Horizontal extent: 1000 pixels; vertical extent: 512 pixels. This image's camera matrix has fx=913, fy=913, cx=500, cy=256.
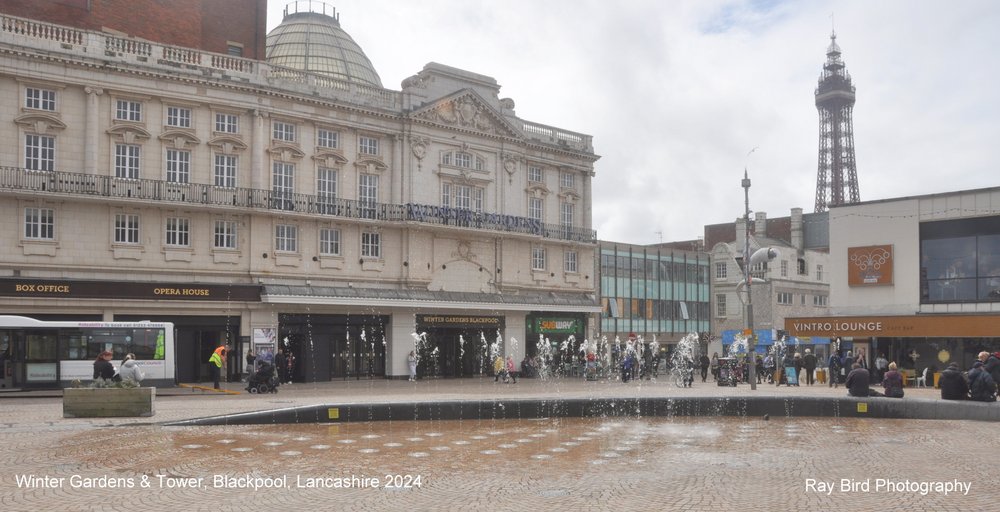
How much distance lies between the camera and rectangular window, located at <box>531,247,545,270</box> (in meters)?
51.0

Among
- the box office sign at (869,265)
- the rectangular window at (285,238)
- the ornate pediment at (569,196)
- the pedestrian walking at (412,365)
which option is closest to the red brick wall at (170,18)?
the rectangular window at (285,238)

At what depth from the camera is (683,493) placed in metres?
11.7

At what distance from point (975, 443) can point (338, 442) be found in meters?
11.7

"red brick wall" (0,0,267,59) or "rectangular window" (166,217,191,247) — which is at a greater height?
"red brick wall" (0,0,267,59)

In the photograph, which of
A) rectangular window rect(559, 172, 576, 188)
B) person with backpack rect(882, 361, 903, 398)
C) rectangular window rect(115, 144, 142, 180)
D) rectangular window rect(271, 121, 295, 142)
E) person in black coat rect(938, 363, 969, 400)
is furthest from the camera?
rectangular window rect(559, 172, 576, 188)

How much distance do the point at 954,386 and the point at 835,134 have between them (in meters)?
109

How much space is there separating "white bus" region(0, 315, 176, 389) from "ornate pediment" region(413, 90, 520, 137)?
1850cm

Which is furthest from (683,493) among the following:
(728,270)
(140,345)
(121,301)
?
(728,270)

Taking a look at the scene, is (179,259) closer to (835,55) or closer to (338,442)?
(338,442)

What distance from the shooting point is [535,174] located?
51.8 m

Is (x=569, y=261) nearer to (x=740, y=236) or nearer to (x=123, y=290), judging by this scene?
(x=123, y=290)

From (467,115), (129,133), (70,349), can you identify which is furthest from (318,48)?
(70,349)

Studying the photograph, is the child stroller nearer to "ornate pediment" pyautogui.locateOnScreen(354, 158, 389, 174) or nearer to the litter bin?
"ornate pediment" pyautogui.locateOnScreen(354, 158, 389, 174)

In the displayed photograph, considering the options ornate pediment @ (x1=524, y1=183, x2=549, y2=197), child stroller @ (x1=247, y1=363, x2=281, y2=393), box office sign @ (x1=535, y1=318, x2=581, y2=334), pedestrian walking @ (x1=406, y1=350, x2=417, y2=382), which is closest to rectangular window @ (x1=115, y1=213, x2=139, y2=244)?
child stroller @ (x1=247, y1=363, x2=281, y2=393)
